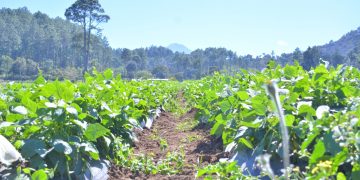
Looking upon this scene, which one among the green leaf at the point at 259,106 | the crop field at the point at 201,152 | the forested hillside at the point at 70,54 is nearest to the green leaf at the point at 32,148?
the crop field at the point at 201,152

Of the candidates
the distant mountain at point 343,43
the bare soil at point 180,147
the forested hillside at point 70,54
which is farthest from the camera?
the distant mountain at point 343,43

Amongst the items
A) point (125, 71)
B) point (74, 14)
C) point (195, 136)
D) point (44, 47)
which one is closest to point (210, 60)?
point (125, 71)

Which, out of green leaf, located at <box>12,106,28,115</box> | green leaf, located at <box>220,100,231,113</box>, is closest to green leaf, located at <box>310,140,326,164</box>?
green leaf, located at <box>12,106,28,115</box>

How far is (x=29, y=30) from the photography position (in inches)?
3546

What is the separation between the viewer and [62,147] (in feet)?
8.36

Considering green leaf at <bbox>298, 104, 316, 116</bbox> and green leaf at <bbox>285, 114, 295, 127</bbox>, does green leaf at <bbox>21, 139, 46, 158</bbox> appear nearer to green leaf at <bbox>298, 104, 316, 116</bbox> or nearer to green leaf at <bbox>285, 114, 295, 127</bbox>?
green leaf at <bbox>285, 114, 295, 127</bbox>

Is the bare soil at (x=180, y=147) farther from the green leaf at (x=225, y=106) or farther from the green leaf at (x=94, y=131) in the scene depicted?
the green leaf at (x=94, y=131)

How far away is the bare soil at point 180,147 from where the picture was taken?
3576mm

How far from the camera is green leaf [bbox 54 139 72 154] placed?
2533mm

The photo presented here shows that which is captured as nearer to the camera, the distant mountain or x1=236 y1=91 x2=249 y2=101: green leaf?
x1=236 y1=91 x2=249 y2=101: green leaf

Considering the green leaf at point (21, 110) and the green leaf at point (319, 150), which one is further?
the green leaf at point (21, 110)

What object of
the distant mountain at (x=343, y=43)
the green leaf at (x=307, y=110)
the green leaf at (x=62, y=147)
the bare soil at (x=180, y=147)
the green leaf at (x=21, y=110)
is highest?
the distant mountain at (x=343, y=43)

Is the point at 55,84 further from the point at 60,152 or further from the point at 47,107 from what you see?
the point at 60,152

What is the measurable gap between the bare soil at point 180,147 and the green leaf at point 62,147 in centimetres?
89
